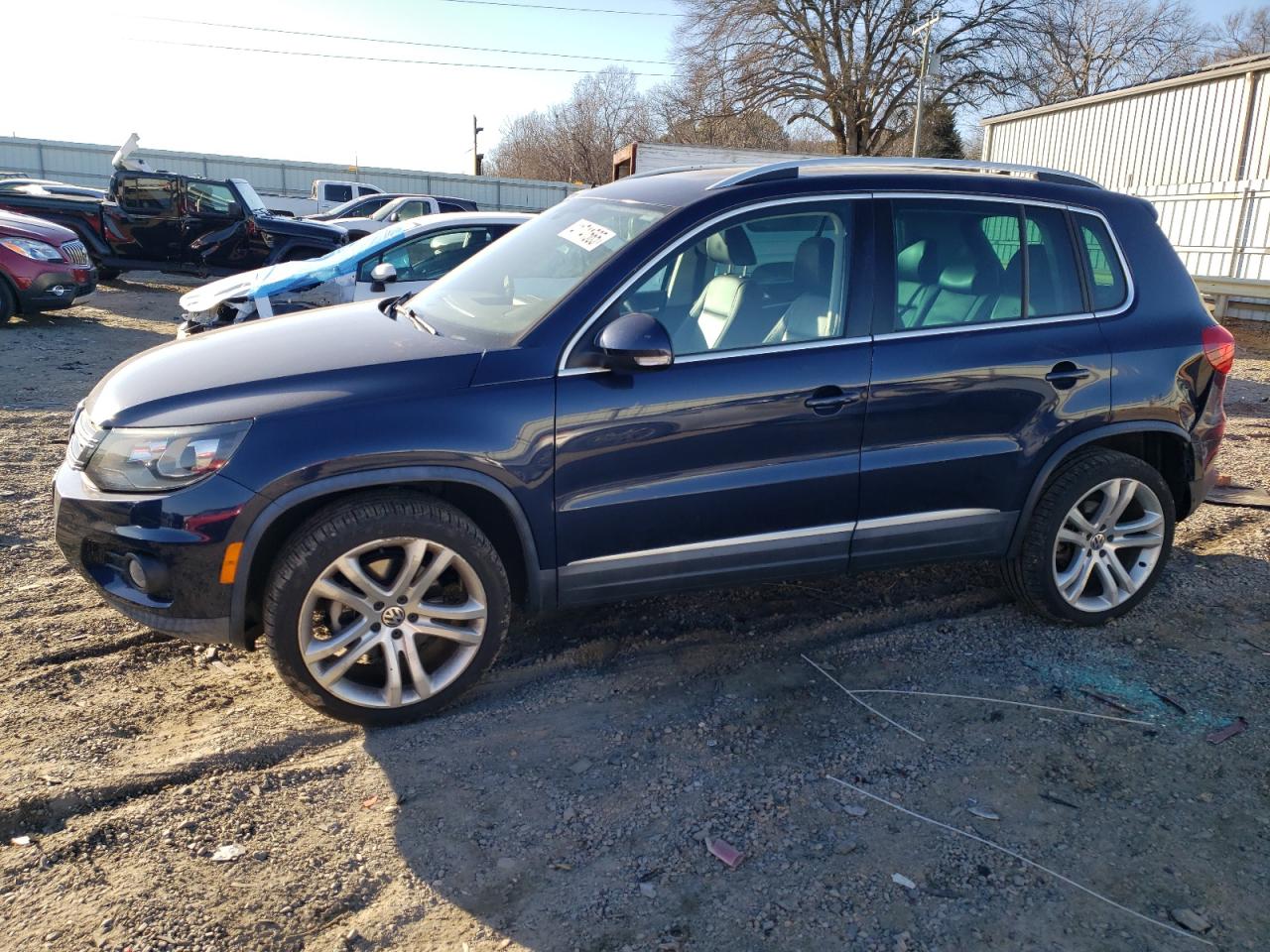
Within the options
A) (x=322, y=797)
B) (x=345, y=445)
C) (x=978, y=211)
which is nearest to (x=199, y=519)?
(x=345, y=445)

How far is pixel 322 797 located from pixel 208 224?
1475 cm

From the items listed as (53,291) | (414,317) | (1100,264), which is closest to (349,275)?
(414,317)

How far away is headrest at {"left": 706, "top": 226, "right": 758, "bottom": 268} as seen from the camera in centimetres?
367

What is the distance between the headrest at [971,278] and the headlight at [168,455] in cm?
272

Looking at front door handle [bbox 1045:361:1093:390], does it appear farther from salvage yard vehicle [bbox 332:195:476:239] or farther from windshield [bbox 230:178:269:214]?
salvage yard vehicle [bbox 332:195:476:239]

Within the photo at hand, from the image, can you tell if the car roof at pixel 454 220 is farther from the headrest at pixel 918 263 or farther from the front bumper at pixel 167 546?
the front bumper at pixel 167 546

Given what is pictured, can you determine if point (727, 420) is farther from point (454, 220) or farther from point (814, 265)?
point (454, 220)

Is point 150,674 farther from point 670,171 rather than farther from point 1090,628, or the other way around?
point 1090,628

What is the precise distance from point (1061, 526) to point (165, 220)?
15.4 metres

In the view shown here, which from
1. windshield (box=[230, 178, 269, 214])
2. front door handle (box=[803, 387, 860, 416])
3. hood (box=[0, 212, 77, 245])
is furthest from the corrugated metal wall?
front door handle (box=[803, 387, 860, 416])

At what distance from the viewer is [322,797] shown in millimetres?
2986

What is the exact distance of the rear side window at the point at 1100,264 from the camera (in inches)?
162

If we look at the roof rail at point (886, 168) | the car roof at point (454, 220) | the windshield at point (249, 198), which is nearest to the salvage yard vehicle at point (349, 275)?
the car roof at point (454, 220)

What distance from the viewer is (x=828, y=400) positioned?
3.59 meters
